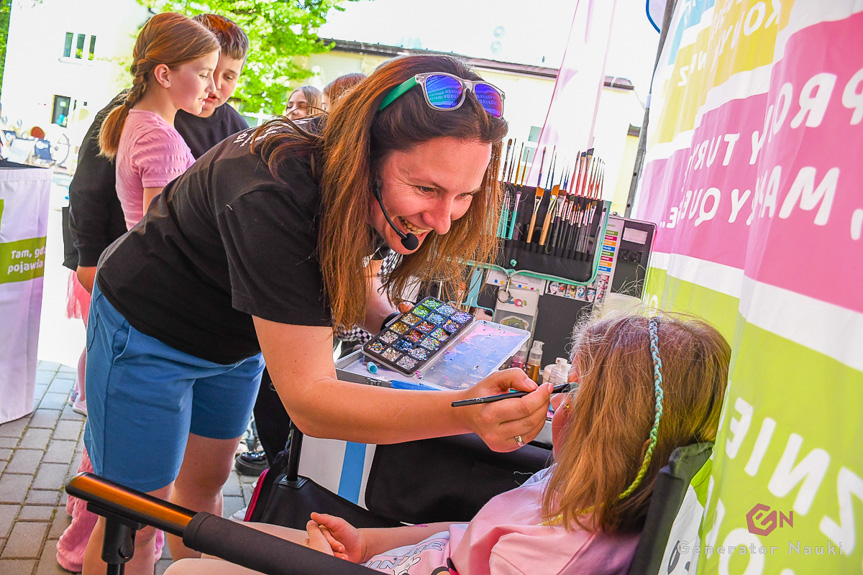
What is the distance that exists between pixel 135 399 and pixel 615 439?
37.6 inches

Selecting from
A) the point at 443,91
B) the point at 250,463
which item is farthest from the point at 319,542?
the point at 250,463

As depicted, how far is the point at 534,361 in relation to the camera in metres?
2.07

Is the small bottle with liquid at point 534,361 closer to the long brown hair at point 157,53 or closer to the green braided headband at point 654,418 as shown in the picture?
the green braided headband at point 654,418

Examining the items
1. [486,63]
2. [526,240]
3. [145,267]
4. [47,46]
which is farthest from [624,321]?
[486,63]

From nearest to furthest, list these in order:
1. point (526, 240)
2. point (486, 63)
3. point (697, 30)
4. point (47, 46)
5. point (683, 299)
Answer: point (683, 299) → point (526, 240) → point (697, 30) → point (47, 46) → point (486, 63)

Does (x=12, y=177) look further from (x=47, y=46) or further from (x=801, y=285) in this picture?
(x=47, y=46)

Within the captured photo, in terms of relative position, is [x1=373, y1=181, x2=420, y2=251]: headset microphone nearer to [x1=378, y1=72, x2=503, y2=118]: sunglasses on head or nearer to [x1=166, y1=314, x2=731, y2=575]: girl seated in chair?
[x1=378, y1=72, x2=503, y2=118]: sunglasses on head

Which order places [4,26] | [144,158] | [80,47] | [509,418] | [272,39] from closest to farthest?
[509,418]
[144,158]
[4,26]
[80,47]
[272,39]

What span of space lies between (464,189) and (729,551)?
2.23ft

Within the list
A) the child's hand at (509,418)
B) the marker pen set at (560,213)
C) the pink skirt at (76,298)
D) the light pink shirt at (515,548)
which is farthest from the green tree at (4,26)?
the child's hand at (509,418)

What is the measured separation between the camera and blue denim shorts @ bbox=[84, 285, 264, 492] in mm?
1316

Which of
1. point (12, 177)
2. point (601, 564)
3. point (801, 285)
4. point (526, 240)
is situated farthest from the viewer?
point (12, 177)

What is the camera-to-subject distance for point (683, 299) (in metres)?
1.77

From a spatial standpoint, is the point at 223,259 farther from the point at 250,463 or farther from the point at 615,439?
the point at 250,463
